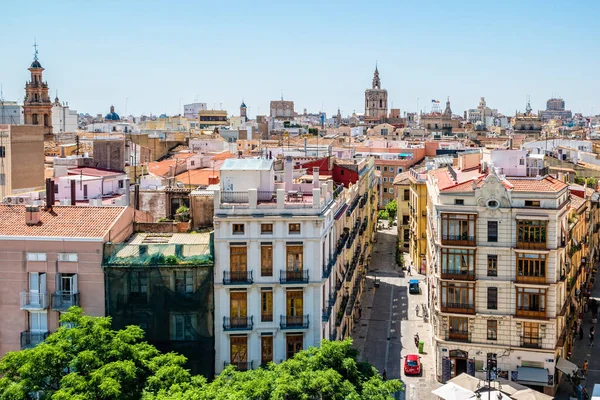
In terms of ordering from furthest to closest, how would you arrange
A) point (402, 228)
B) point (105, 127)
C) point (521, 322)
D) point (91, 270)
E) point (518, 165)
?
point (105, 127), point (402, 228), point (518, 165), point (521, 322), point (91, 270)

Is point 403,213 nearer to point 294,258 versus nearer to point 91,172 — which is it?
point 91,172

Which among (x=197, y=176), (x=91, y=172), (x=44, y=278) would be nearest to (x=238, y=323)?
(x=44, y=278)

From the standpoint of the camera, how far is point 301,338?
39.8m

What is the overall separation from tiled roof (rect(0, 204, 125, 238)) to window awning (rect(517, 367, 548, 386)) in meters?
24.5

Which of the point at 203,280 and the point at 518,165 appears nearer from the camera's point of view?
the point at 203,280

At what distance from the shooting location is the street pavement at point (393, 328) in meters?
47.1

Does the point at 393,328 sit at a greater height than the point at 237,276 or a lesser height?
lesser

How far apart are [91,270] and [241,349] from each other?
8.59 metres

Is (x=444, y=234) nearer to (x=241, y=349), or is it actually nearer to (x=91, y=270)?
(x=241, y=349)

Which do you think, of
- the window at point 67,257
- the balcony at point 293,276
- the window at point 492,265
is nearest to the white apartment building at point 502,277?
the window at point 492,265

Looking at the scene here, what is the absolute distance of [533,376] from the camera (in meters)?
44.1

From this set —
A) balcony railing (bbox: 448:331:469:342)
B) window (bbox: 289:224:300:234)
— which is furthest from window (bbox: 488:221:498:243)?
window (bbox: 289:224:300:234)

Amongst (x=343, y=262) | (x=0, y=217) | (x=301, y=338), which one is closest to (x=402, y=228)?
(x=343, y=262)

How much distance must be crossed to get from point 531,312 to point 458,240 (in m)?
5.84
